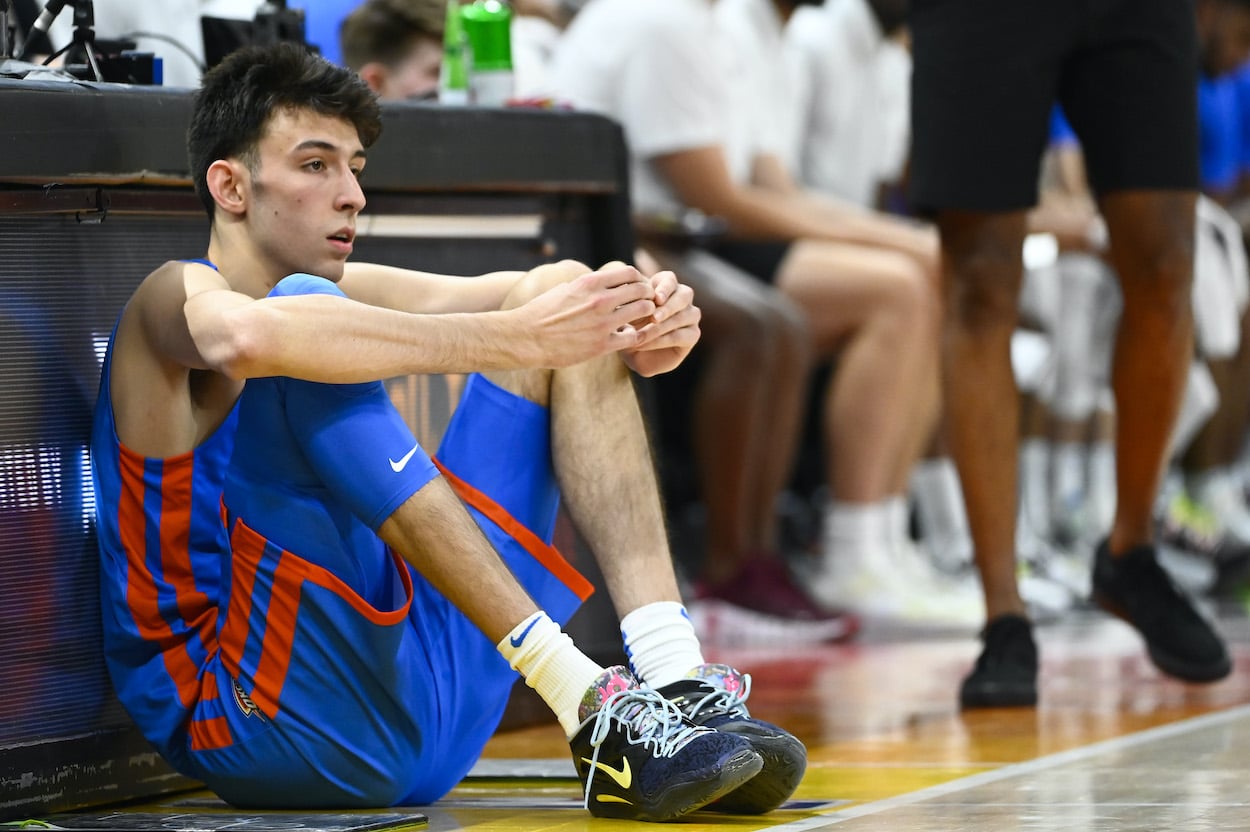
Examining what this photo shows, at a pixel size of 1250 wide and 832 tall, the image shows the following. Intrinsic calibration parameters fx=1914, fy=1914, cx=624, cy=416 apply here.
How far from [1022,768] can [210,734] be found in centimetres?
100

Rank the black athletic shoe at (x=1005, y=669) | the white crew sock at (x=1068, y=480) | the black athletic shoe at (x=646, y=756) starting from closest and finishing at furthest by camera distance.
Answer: the black athletic shoe at (x=646, y=756)
the black athletic shoe at (x=1005, y=669)
the white crew sock at (x=1068, y=480)

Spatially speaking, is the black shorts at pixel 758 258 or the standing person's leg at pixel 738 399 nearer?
the standing person's leg at pixel 738 399

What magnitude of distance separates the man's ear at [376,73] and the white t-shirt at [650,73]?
1019 mm

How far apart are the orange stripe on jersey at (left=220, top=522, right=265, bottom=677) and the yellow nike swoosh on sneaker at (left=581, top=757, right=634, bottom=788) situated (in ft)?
1.39

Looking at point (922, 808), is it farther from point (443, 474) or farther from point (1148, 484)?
point (1148, 484)

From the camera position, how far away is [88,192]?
234 centimetres

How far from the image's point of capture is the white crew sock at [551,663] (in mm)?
2037

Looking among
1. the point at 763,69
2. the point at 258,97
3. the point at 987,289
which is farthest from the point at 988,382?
the point at 763,69

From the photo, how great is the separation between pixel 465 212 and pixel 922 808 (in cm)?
121

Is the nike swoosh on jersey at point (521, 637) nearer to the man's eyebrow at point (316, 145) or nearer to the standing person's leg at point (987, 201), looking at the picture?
the man's eyebrow at point (316, 145)

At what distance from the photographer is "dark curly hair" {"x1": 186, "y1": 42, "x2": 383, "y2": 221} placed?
2.22 m

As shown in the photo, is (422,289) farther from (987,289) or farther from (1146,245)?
(1146,245)

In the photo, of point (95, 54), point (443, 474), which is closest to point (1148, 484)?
point (443, 474)

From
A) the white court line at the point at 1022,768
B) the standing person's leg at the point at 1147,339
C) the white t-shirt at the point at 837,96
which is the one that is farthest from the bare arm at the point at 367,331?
the white t-shirt at the point at 837,96
